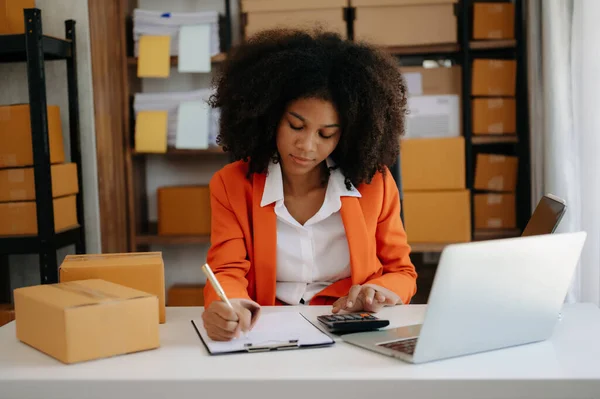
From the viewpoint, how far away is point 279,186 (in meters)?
1.48

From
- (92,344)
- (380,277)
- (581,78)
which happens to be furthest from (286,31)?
(581,78)

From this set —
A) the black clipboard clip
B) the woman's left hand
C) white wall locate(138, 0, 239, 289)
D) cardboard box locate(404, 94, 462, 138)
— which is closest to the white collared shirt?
the woman's left hand

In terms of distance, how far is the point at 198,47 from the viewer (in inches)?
115

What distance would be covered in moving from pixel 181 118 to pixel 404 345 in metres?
2.14

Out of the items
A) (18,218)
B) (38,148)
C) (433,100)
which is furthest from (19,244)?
(433,100)

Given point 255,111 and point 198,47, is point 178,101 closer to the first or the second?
point 198,47

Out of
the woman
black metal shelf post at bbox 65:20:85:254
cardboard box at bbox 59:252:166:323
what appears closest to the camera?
cardboard box at bbox 59:252:166:323

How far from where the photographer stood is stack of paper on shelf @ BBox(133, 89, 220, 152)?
2930 millimetres

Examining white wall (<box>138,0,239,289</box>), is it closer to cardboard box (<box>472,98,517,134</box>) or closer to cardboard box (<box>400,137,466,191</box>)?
cardboard box (<box>400,137,466,191</box>)

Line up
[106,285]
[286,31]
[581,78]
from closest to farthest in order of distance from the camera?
1. [106,285]
2. [286,31]
3. [581,78]

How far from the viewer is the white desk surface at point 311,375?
85cm

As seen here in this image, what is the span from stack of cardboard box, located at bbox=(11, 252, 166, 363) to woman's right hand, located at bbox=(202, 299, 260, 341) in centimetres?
8

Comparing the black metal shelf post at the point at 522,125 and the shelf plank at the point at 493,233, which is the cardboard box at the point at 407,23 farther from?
the shelf plank at the point at 493,233

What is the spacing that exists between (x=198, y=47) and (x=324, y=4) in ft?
1.87
